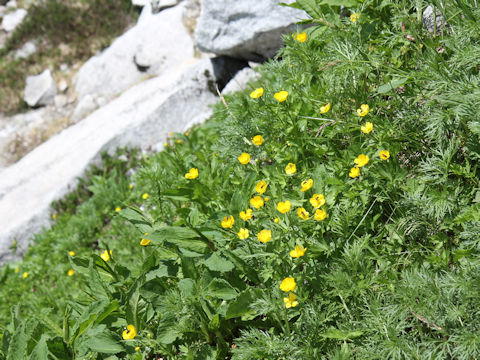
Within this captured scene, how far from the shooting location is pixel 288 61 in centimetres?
355

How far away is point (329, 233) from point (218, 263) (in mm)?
692

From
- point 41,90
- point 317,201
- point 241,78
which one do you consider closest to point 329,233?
point 317,201

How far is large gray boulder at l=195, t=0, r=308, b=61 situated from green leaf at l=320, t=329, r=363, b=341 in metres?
4.46

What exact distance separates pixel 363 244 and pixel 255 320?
823mm

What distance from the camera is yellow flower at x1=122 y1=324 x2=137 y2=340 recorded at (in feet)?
8.30

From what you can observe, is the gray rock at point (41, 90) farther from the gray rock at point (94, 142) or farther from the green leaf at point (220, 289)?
the green leaf at point (220, 289)

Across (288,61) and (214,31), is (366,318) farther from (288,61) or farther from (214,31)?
(214,31)

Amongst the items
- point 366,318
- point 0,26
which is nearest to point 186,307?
point 366,318

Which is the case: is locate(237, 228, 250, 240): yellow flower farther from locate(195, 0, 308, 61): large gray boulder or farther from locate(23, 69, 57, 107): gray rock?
locate(23, 69, 57, 107): gray rock

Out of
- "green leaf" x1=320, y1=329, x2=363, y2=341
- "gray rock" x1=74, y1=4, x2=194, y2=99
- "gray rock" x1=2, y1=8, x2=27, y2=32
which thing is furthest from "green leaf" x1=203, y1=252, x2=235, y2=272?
"gray rock" x1=2, y1=8, x2=27, y2=32

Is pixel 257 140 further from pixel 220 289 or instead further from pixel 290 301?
pixel 290 301

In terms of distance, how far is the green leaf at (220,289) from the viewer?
2.54 m

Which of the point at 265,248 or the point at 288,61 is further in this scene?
the point at 288,61

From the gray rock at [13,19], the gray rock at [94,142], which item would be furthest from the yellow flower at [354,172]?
the gray rock at [13,19]
